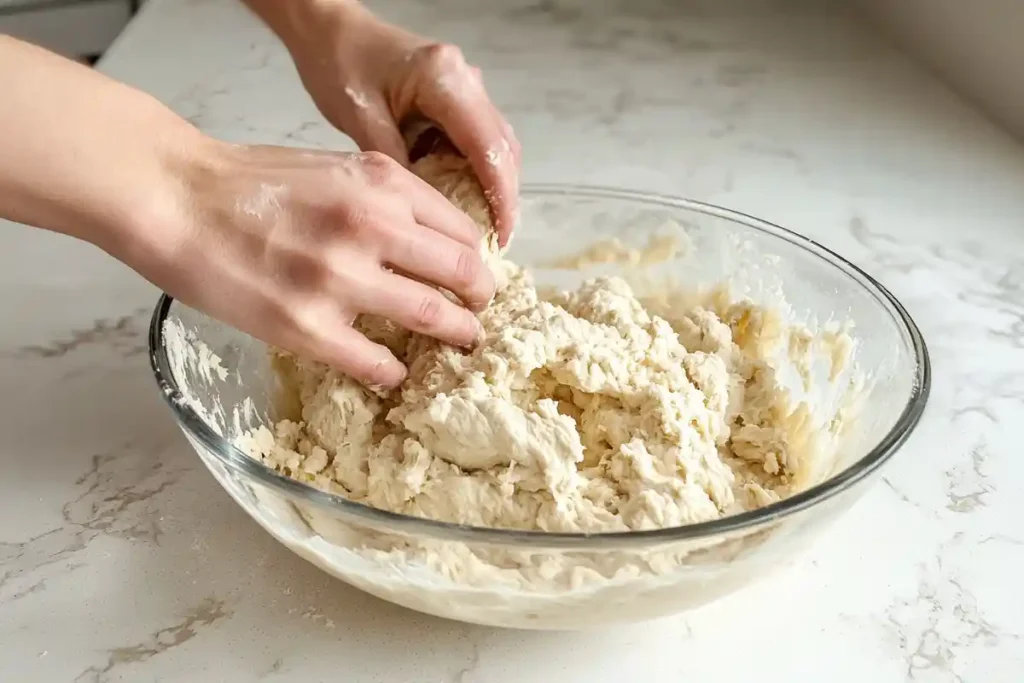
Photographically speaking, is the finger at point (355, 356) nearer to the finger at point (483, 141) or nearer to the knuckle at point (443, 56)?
the finger at point (483, 141)

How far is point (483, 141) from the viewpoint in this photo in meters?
0.86

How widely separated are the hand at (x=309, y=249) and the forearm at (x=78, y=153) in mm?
22

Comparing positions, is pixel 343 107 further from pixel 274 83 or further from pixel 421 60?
pixel 274 83

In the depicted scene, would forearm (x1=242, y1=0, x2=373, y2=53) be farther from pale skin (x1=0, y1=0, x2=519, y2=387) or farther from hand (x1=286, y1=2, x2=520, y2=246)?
pale skin (x1=0, y1=0, x2=519, y2=387)

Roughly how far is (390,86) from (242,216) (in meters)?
0.32

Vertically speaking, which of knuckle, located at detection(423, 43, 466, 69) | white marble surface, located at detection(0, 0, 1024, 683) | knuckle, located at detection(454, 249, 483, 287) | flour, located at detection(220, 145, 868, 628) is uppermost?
knuckle, located at detection(423, 43, 466, 69)

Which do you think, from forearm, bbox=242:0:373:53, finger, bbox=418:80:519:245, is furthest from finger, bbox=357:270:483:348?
forearm, bbox=242:0:373:53

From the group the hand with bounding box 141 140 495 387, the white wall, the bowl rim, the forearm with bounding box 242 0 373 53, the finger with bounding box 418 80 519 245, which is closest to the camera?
the bowl rim

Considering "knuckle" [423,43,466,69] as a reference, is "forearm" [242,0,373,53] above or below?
below

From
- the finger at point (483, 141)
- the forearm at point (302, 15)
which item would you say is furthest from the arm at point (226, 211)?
the forearm at point (302, 15)

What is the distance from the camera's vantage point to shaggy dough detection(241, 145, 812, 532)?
2.32 feet

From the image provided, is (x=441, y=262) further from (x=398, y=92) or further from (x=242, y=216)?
(x=398, y=92)

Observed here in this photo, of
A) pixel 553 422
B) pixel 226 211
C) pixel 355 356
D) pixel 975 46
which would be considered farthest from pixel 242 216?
pixel 975 46

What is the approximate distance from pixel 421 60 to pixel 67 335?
18.3 inches
